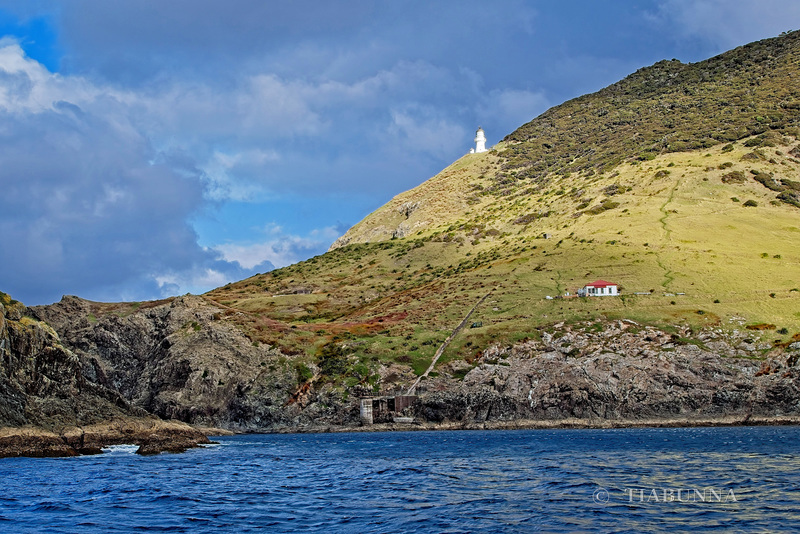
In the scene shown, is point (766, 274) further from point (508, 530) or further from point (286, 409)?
point (508, 530)

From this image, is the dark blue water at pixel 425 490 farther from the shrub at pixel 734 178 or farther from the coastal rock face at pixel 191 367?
the shrub at pixel 734 178

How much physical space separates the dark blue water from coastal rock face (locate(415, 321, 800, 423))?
2657 cm

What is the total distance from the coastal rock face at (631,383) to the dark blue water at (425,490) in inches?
1046

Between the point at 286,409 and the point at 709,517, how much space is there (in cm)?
7742

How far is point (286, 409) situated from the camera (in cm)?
9919

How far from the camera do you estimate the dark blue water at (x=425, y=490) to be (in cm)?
2767

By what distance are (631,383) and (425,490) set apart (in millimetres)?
59416

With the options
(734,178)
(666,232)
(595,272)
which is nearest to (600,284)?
(595,272)

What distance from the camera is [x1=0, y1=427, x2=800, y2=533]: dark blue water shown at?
2767 centimetres

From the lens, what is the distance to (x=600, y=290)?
117188 millimetres

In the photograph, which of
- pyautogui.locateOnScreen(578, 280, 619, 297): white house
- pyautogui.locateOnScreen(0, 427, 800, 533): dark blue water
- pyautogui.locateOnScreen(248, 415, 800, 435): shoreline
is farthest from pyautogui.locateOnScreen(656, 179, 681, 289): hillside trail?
pyautogui.locateOnScreen(0, 427, 800, 533): dark blue water

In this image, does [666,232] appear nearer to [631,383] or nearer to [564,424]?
[631,383]

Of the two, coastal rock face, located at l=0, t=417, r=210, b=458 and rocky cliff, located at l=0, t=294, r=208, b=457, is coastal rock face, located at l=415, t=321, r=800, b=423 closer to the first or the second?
coastal rock face, located at l=0, t=417, r=210, b=458

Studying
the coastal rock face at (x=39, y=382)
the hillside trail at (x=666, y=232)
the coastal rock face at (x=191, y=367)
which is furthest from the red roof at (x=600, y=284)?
the coastal rock face at (x=39, y=382)
